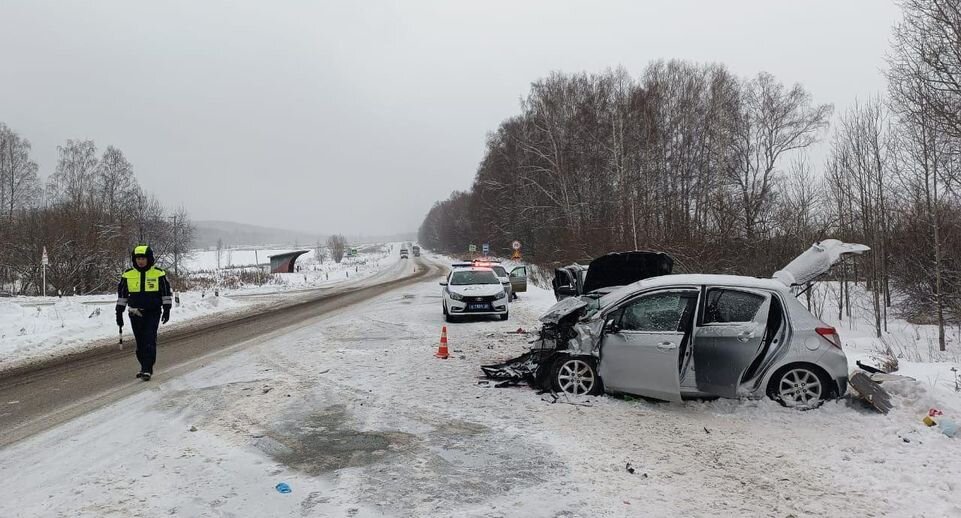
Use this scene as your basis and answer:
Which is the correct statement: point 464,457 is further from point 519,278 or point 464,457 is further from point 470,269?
point 519,278

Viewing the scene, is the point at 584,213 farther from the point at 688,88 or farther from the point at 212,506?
the point at 212,506

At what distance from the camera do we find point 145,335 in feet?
25.4

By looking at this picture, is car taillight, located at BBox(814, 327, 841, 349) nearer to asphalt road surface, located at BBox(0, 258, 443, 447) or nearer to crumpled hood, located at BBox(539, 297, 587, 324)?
crumpled hood, located at BBox(539, 297, 587, 324)

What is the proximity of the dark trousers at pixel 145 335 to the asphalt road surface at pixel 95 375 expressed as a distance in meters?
0.30

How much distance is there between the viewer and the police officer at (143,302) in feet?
25.3

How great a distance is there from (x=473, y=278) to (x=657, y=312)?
10.3 metres

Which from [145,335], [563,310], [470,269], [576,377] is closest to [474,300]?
[470,269]

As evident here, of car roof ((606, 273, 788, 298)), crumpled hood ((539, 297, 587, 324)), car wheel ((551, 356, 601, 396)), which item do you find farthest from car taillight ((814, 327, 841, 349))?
crumpled hood ((539, 297, 587, 324))

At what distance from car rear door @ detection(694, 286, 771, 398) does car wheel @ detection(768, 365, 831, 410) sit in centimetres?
42

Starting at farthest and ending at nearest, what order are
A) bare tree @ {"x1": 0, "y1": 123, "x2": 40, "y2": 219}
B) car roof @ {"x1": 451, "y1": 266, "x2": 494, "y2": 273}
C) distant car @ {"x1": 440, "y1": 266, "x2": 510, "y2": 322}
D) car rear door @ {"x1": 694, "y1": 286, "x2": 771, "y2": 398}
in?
bare tree @ {"x1": 0, "y1": 123, "x2": 40, "y2": 219} → car roof @ {"x1": 451, "y1": 266, "x2": 494, "y2": 273} → distant car @ {"x1": 440, "y1": 266, "x2": 510, "y2": 322} → car rear door @ {"x1": 694, "y1": 286, "x2": 771, "y2": 398}

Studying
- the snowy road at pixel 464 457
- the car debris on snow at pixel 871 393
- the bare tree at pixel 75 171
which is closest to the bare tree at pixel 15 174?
the bare tree at pixel 75 171

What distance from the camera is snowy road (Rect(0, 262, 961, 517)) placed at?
3664 millimetres

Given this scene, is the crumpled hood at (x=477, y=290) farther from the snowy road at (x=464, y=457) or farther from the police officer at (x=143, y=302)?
the police officer at (x=143, y=302)

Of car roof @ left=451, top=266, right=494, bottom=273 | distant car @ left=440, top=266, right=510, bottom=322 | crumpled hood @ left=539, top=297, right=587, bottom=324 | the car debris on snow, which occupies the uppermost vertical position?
car roof @ left=451, top=266, right=494, bottom=273
